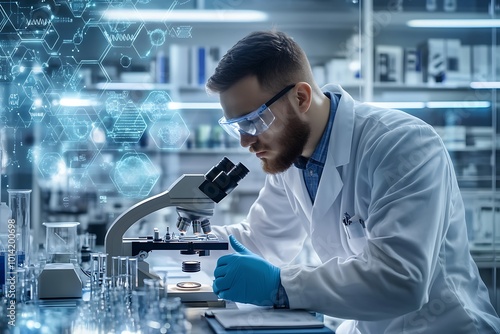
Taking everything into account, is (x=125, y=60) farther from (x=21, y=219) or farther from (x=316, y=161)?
(x=316, y=161)

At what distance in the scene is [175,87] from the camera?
156 inches

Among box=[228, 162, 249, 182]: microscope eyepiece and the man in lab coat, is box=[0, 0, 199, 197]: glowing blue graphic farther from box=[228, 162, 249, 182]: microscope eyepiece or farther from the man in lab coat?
box=[228, 162, 249, 182]: microscope eyepiece

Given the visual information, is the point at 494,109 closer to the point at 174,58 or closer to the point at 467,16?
the point at 467,16

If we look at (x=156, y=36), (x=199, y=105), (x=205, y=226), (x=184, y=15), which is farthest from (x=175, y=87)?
(x=205, y=226)

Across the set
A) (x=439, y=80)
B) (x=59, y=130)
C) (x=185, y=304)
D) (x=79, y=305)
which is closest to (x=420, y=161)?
(x=185, y=304)

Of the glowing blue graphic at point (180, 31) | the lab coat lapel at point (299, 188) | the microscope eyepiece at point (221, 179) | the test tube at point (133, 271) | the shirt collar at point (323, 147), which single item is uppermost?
the glowing blue graphic at point (180, 31)

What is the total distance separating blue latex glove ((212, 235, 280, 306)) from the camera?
1.48 metres

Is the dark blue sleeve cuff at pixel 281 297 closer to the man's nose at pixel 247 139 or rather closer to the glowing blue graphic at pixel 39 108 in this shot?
the man's nose at pixel 247 139

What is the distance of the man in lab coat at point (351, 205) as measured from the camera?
144cm

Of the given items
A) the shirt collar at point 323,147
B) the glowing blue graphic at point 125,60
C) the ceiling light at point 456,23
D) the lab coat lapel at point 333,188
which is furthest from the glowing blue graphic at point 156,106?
the ceiling light at point 456,23

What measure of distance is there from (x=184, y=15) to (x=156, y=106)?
0.53 m

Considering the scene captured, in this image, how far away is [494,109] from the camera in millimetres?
3840

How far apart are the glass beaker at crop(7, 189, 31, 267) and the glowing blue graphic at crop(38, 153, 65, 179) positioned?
1.33 ft
